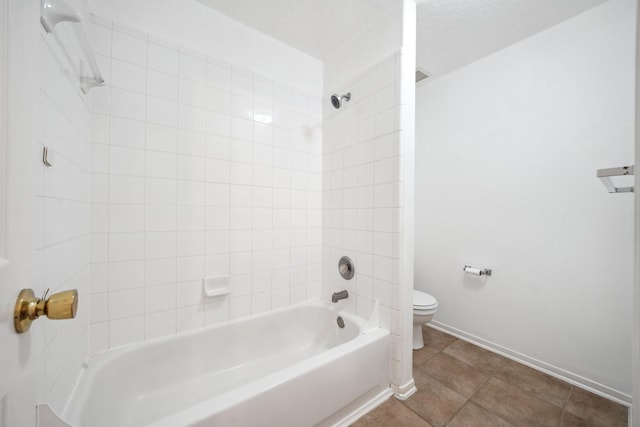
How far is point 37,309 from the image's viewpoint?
38cm

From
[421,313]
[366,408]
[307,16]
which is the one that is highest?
[307,16]

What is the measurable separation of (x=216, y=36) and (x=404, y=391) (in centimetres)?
251

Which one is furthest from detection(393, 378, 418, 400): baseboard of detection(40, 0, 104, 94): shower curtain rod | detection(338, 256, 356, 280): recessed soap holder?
detection(40, 0, 104, 94): shower curtain rod

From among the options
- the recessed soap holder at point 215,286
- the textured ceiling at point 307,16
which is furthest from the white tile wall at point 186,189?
the textured ceiling at point 307,16

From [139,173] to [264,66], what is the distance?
3.68 feet

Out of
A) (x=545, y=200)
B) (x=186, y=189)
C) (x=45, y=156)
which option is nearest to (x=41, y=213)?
(x=45, y=156)

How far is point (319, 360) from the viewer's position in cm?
112

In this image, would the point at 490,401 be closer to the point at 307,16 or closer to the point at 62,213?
the point at 62,213

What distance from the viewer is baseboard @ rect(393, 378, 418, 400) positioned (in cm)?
139

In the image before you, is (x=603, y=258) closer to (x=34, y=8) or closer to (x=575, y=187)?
(x=575, y=187)

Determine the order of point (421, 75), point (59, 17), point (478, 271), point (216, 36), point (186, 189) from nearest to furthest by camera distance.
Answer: point (59, 17), point (186, 189), point (216, 36), point (478, 271), point (421, 75)

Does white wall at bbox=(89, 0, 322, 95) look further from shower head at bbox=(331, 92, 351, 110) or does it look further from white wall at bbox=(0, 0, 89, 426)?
white wall at bbox=(0, 0, 89, 426)

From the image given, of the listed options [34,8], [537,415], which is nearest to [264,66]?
[34,8]

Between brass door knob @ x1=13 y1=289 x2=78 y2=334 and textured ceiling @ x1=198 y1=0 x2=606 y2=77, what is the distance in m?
1.80
